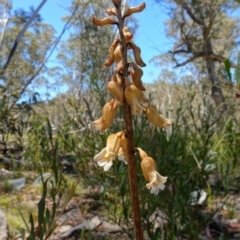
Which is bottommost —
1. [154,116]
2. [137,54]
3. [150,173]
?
[150,173]

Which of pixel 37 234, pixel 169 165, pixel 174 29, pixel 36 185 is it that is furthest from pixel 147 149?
pixel 174 29

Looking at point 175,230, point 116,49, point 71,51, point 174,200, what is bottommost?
point 175,230

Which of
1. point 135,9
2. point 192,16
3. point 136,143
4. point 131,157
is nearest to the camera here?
point 131,157

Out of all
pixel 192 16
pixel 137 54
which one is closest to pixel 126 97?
pixel 137 54

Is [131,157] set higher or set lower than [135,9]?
lower

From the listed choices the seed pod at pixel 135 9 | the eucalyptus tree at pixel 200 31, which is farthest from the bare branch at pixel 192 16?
the seed pod at pixel 135 9

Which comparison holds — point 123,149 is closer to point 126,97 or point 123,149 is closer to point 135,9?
point 126,97

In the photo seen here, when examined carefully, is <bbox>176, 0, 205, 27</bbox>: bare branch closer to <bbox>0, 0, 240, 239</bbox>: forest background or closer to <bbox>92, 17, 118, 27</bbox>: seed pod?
<bbox>0, 0, 240, 239</bbox>: forest background

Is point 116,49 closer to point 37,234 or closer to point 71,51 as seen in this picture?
point 37,234
